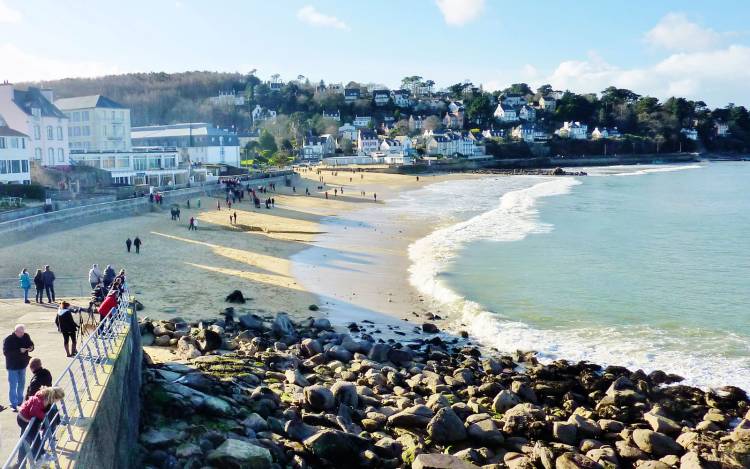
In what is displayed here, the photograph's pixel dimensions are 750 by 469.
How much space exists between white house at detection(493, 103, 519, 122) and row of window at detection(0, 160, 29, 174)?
129676 millimetres

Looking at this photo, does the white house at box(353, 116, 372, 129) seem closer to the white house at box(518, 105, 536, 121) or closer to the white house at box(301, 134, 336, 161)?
the white house at box(301, 134, 336, 161)

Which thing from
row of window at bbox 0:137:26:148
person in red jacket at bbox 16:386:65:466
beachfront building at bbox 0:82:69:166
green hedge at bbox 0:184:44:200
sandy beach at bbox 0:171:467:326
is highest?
beachfront building at bbox 0:82:69:166

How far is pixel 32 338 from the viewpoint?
9.61 m

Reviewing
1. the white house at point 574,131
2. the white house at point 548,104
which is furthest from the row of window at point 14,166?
the white house at point 548,104

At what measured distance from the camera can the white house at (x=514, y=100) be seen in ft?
539

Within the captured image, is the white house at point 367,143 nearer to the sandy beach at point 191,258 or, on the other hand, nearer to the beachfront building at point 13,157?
the sandy beach at point 191,258

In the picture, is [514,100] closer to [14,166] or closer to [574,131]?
[574,131]

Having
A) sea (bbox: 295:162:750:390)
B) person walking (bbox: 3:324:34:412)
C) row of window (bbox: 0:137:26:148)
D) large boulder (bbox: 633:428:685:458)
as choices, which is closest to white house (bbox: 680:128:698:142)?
sea (bbox: 295:162:750:390)

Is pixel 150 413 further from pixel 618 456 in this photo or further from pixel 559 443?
pixel 618 456

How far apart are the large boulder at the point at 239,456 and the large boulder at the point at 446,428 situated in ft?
9.52

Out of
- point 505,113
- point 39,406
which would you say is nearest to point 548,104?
point 505,113

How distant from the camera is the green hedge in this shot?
32312 millimetres

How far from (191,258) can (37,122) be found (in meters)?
26.3

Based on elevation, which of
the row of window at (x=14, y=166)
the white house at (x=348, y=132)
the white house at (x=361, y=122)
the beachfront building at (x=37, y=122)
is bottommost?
the row of window at (x=14, y=166)
